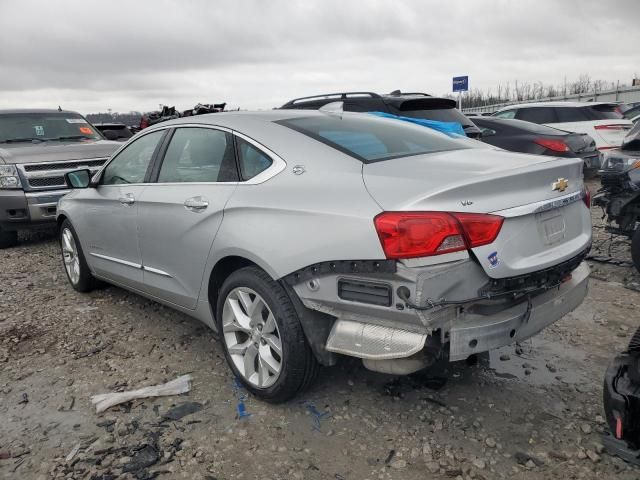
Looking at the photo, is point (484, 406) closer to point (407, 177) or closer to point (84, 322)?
point (407, 177)

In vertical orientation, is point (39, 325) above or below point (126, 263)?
below

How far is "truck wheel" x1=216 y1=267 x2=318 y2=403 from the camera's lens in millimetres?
2750

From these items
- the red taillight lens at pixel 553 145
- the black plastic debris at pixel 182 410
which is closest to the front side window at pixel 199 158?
the black plastic debris at pixel 182 410

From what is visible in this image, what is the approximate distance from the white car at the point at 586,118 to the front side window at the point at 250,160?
28.1ft

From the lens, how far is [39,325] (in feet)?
14.3

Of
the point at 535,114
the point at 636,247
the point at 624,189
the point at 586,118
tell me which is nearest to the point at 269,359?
the point at 636,247

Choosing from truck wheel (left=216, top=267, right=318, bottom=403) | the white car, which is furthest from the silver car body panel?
the white car

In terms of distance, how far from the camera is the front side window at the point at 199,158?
10.7ft

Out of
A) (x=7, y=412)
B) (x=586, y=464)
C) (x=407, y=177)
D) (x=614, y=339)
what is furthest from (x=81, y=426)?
(x=614, y=339)

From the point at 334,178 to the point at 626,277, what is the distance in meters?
3.57

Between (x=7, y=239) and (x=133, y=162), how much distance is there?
4126 mm

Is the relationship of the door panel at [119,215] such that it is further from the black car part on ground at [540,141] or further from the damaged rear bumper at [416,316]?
the black car part on ground at [540,141]

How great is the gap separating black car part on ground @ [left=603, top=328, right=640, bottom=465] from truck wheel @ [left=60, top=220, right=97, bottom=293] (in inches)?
165

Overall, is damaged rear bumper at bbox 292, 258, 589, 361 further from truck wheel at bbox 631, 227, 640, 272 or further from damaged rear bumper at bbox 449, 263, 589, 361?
truck wheel at bbox 631, 227, 640, 272
